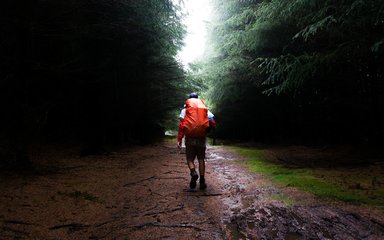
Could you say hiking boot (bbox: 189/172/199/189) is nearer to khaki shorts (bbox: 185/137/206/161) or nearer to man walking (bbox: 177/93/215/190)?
man walking (bbox: 177/93/215/190)

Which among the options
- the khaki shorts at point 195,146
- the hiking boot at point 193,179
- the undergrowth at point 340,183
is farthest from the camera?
the khaki shorts at point 195,146

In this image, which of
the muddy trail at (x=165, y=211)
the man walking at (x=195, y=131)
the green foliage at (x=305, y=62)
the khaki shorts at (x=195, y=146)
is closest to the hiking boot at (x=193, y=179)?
the man walking at (x=195, y=131)

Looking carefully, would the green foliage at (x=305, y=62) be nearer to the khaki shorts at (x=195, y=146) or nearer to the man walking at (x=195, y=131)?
the man walking at (x=195, y=131)

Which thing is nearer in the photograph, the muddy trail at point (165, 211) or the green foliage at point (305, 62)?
the muddy trail at point (165, 211)

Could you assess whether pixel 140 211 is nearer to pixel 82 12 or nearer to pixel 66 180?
pixel 66 180

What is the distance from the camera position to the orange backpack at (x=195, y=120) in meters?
5.80

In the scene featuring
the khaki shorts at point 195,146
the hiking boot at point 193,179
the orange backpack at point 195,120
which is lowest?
the hiking boot at point 193,179

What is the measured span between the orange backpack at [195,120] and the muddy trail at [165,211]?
111 centimetres

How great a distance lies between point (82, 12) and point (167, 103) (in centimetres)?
1117

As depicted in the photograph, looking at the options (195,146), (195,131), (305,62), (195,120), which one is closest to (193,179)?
(195,146)

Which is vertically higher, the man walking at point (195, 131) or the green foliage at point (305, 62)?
the green foliage at point (305, 62)

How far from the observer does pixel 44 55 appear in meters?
9.07

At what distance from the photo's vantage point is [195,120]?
5.84m

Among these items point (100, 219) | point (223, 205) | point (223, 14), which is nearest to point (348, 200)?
point (223, 205)
